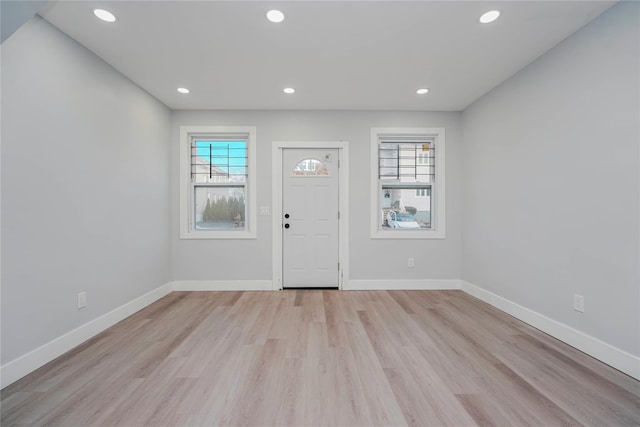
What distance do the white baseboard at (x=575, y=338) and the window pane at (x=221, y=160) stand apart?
356 cm

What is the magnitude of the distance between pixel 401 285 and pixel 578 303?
6.08 feet

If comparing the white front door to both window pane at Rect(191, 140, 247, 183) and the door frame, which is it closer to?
the door frame

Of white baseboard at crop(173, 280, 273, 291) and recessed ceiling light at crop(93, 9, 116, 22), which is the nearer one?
recessed ceiling light at crop(93, 9, 116, 22)

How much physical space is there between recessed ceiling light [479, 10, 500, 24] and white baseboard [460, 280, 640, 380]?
8.23 feet

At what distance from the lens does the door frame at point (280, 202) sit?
3.68 metres

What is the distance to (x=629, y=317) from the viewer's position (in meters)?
1.78

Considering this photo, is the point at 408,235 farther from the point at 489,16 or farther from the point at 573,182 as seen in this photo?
the point at 489,16

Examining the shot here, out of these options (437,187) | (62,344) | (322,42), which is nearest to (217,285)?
(62,344)

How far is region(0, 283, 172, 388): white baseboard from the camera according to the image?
5.54ft

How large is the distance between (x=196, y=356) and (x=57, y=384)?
2.64ft

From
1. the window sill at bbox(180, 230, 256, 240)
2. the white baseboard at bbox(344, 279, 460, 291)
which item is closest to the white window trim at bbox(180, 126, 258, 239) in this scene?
the window sill at bbox(180, 230, 256, 240)

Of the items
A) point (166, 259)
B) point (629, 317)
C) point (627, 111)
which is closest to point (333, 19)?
point (627, 111)

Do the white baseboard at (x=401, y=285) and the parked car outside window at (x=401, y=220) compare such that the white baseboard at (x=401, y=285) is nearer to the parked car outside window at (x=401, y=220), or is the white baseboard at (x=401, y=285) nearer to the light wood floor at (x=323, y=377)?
the parked car outside window at (x=401, y=220)

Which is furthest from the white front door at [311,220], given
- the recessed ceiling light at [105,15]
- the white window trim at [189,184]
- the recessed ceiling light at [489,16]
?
the recessed ceiling light at [105,15]
